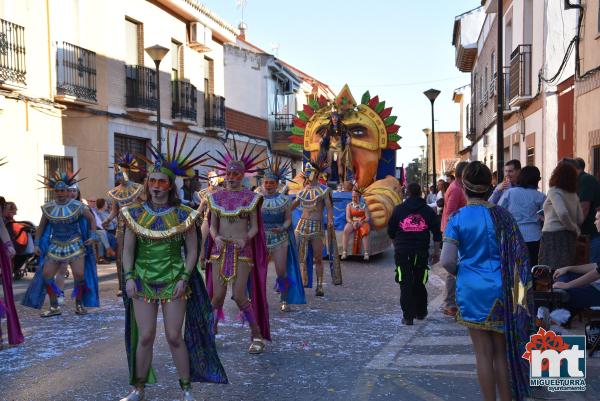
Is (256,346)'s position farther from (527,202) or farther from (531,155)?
(531,155)

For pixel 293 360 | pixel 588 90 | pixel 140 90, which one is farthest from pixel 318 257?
pixel 140 90

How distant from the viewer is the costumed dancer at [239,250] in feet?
22.2

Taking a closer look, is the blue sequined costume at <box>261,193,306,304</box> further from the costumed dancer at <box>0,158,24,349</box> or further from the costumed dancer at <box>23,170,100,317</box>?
the costumed dancer at <box>0,158,24,349</box>

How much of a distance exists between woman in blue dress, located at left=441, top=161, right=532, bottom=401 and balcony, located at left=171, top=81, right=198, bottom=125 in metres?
20.0

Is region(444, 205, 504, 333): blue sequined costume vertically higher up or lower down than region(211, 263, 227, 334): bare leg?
higher up

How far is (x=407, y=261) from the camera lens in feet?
27.0

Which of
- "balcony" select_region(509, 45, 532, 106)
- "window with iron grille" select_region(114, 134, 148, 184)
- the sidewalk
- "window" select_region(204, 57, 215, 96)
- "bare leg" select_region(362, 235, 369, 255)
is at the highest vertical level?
"window" select_region(204, 57, 215, 96)

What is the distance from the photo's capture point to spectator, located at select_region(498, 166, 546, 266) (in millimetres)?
7965

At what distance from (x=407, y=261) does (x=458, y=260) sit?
3.78 metres

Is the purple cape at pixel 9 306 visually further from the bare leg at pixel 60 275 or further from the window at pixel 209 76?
the window at pixel 209 76

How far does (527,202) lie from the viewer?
315 inches

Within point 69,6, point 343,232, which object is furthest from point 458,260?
point 69,6

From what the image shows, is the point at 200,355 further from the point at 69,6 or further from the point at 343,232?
the point at 69,6

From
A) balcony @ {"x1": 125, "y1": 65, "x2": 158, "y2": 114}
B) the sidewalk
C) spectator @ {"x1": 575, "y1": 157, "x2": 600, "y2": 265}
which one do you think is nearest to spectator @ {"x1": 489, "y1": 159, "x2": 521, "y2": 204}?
spectator @ {"x1": 575, "y1": 157, "x2": 600, "y2": 265}
